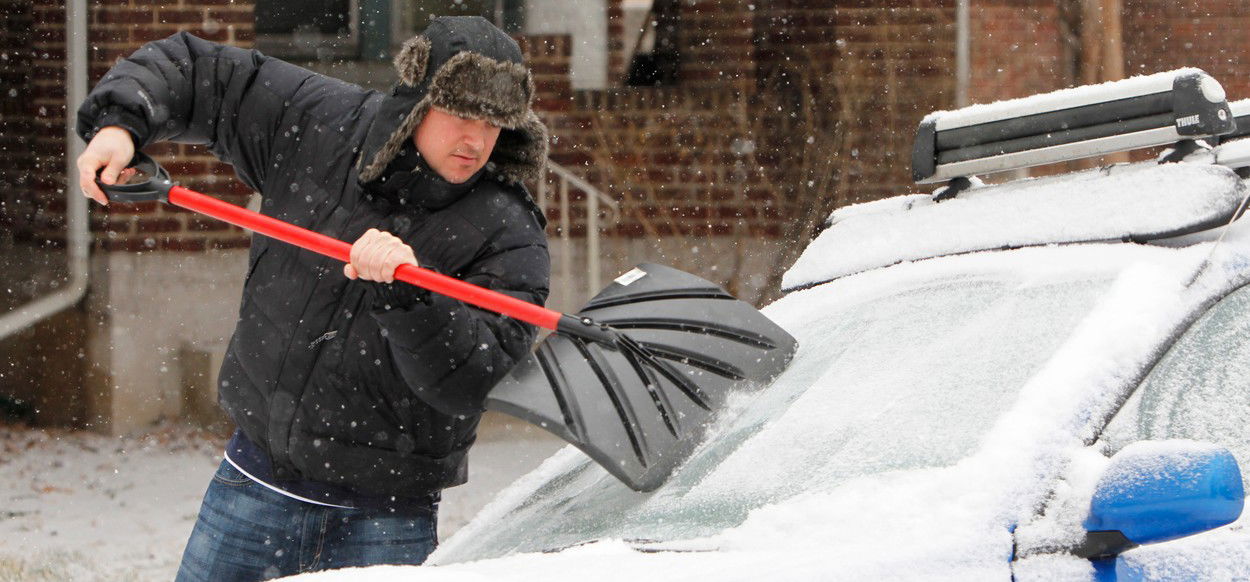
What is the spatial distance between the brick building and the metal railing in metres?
0.05

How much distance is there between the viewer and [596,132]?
735cm

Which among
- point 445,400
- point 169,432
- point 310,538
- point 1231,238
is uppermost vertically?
point 1231,238

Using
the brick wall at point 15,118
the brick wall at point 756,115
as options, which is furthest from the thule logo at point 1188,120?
the brick wall at point 15,118

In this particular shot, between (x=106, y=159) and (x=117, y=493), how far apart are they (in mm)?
3762

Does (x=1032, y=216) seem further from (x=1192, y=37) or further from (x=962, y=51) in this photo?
(x=1192, y=37)

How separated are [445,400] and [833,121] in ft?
18.0

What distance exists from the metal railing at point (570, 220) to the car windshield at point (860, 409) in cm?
467

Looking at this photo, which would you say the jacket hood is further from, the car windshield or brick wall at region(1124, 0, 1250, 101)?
brick wall at region(1124, 0, 1250, 101)

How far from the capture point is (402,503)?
272 cm

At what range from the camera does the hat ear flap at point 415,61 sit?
2.65m

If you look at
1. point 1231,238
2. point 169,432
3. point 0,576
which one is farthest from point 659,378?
point 169,432

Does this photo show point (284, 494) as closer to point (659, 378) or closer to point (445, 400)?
point (445, 400)

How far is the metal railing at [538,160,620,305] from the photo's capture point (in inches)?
283

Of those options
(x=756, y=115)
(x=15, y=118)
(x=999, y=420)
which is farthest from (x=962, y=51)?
(x=999, y=420)
